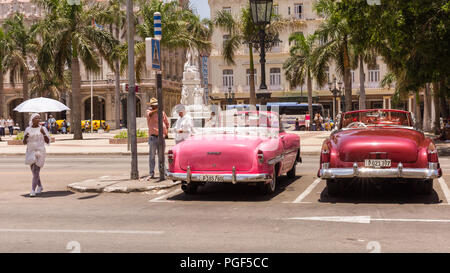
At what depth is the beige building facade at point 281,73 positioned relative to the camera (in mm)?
71188

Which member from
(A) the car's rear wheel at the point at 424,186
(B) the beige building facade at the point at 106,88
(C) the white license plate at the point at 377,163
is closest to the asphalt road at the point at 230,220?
(A) the car's rear wheel at the point at 424,186

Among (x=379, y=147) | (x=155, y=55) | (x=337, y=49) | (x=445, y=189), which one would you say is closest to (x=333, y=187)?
(x=379, y=147)

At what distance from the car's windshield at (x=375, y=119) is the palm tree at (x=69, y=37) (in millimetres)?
26372

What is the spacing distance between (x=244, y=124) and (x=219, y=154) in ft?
4.83

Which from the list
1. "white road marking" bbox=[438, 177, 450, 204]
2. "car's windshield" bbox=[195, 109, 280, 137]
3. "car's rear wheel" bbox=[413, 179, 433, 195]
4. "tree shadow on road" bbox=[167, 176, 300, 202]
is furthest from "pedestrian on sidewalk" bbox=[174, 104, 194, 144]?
"white road marking" bbox=[438, 177, 450, 204]

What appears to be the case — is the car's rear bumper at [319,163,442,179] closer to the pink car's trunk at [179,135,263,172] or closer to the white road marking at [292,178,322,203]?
the white road marking at [292,178,322,203]

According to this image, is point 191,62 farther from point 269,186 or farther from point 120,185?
point 269,186

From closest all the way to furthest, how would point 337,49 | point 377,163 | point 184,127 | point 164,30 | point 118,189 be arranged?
point 377,163 → point 118,189 → point 184,127 → point 337,49 → point 164,30

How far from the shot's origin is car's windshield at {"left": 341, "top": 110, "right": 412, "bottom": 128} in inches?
466

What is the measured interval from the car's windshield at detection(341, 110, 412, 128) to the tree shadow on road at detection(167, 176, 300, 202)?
1.82 meters

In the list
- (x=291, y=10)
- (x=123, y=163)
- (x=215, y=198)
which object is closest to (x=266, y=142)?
(x=215, y=198)

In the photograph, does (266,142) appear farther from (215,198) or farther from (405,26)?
(405,26)

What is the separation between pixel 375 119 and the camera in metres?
12.0
